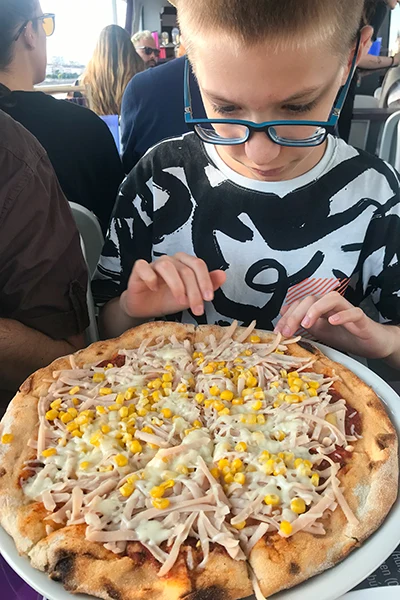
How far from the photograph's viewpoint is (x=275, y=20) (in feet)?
3.21

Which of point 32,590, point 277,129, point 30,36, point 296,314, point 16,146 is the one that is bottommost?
point 32,590

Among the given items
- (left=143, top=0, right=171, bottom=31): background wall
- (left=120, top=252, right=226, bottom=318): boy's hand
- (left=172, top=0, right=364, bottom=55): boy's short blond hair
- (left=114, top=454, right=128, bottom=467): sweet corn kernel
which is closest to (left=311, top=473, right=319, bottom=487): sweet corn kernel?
(left=114, top=454, right=128, bottom=467): sweet corn kernel

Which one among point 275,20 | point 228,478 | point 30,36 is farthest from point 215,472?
point 30,36

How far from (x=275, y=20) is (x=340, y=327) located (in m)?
0.79

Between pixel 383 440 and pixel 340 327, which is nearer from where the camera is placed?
pixel 383 440

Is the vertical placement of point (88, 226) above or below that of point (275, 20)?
below

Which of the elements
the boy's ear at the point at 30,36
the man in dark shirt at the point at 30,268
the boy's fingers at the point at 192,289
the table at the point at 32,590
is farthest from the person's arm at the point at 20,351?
the boy's ear at the point at 30,36

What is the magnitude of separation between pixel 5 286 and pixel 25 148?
1.26 ft

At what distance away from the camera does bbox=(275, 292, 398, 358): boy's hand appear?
1150 mm

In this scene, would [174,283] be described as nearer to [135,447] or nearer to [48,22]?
[135,447]

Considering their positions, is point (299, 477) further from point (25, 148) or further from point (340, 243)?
point (25, 148)

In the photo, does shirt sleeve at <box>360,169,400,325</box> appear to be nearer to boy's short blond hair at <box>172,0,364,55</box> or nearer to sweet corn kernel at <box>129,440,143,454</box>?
boy's short blond hair at <box>172,0,364,55</box>

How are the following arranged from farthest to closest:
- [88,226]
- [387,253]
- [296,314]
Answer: [88,226] < [387,253] < [296,314]

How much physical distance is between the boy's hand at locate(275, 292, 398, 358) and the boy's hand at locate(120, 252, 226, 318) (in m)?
0.19
